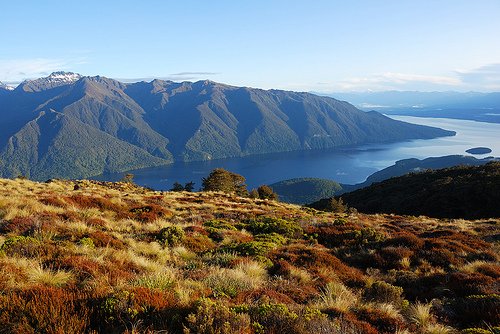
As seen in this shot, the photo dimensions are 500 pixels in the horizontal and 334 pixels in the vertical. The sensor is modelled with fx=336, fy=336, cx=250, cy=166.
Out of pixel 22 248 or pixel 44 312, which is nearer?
pixel 44 312

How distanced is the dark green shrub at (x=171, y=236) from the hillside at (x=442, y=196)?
49738 mm

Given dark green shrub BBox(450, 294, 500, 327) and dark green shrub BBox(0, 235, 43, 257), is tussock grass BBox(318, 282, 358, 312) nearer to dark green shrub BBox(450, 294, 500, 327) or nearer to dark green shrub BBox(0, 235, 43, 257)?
dark green shrub BBox(450, 294, 500, 327)

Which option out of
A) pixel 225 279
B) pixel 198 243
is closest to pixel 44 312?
pixel 225 279

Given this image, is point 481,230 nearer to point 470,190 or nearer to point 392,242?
point 392,242

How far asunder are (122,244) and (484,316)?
9.58 m

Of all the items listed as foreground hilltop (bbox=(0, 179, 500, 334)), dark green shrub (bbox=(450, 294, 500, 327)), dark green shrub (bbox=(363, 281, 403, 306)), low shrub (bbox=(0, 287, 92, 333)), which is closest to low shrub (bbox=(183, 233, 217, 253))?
foreground hilltop (bbox=(0, 179, 500, 334))

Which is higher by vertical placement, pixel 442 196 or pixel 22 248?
pixel 22 248

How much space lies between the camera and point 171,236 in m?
11.9

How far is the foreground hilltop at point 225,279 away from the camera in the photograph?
4.88 m

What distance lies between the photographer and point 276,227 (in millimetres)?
16562

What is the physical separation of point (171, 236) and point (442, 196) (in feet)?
200

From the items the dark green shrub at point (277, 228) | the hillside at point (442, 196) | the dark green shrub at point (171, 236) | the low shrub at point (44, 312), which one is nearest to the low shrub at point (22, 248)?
the low shrub at point (44, 312)

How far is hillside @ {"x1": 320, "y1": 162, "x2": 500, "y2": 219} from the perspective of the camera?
52.4m

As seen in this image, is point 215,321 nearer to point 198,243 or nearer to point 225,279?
point 225,279
